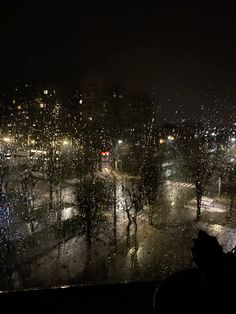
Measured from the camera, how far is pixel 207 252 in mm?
2250

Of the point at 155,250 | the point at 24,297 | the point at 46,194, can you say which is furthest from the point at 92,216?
the point at 24,297

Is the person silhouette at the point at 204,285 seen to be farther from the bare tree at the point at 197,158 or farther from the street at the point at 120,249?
the bare tree at the point at 197,158

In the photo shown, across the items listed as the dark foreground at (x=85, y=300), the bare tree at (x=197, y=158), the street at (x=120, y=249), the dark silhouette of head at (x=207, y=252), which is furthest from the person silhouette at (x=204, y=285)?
the bare tree at (x=197, y=158)

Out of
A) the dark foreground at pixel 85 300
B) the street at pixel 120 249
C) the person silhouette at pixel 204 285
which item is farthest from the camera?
the street at pixel 120 249

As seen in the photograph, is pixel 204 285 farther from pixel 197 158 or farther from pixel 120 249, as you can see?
pixel 197 158

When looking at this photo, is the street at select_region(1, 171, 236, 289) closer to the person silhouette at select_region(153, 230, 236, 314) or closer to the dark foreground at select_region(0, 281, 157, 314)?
the dark foreground at select_region(0, 281, 157, 314)

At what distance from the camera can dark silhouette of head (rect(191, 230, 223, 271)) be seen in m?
2.22

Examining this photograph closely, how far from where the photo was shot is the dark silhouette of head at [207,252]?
2.22 meters

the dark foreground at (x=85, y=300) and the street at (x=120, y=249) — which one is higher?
the dark foreground at (x=85, y=300)

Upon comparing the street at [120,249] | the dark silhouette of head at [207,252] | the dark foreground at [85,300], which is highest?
the dark silhouette of head at [207,252]

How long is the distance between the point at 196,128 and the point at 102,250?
3197 centimetres

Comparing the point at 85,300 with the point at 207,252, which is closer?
the point at 207,252

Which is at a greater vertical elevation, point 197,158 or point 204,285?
point 197,158

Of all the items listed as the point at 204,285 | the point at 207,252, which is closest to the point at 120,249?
the point at 204,285
